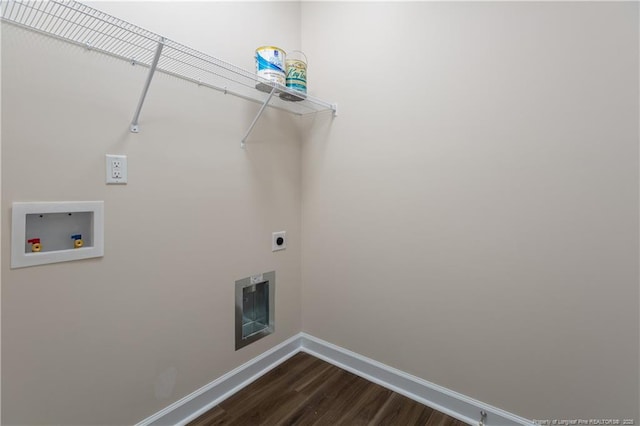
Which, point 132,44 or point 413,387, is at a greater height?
point 132,44

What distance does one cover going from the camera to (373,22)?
1636 mm

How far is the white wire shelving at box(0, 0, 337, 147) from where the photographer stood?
92 centimetres

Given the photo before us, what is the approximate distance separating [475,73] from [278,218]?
4.35 ft

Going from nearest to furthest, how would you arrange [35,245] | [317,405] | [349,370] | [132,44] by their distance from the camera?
[35,245], [132,44], [317,405], [349,370]

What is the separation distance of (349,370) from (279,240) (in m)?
0.94

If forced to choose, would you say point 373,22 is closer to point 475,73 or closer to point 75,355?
point 475,73

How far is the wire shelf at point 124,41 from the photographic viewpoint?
91cm

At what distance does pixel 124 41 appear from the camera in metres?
1.07

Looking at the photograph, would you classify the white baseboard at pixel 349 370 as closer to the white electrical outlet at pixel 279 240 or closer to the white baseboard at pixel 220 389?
the white baseboard at pixel 220 389

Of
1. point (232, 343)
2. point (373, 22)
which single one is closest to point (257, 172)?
point (232, 343)

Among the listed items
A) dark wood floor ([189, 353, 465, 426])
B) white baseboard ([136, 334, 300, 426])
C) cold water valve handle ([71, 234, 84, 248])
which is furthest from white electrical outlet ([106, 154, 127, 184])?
dark wood floor ([189, 353, 465, 426])

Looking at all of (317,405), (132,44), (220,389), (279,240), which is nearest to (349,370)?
(317,405)

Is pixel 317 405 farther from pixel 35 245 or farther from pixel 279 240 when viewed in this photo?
pixel 35 245

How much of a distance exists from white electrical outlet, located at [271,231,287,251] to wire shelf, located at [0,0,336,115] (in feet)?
2.70
